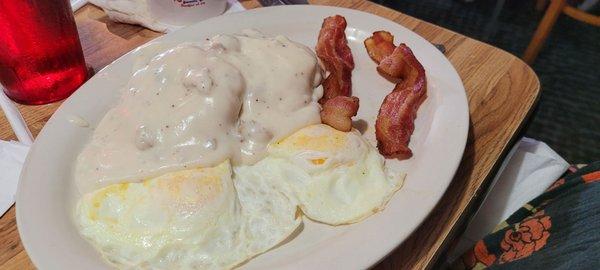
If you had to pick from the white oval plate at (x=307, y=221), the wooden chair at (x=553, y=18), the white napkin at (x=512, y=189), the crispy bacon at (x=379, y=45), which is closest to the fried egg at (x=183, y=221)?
the white oval plate at (x=307, y=221)

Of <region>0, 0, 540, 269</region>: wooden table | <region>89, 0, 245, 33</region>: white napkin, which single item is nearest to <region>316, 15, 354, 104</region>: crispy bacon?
<region>0, 0, 540, 269</region>: wooden table

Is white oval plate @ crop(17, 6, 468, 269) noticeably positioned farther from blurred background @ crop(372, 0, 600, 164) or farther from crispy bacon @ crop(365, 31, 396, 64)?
blurred background @ crop(372, 0, 600, 164)

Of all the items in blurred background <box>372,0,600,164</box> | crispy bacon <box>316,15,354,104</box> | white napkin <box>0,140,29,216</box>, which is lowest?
blurred background <box>372,0,600,164</box>

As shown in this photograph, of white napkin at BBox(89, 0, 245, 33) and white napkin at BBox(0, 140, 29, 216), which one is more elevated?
white napkin at BBox(89, 0, 245, 33)

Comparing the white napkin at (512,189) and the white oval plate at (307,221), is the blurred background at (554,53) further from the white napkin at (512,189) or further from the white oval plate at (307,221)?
the white oval plate at (307,221)

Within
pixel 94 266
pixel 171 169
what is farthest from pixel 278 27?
pixel 94 266

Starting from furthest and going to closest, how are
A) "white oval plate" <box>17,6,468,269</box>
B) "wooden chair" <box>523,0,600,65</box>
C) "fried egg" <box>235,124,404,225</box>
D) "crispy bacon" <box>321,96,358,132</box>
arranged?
"wooden chair" <box>523,0,600,65</box>, "crispy bacon" <box>321,96,358,132</box>, "fried egg" <box>235,124,404,225</box>, "white oval plate" <box>17,6,468,269</box>
